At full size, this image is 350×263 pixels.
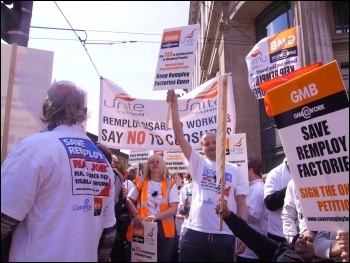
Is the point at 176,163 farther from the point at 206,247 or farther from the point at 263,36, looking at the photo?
the point at 263,36

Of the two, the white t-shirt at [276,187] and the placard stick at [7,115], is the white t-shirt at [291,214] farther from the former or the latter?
the placard stick at [7,115]

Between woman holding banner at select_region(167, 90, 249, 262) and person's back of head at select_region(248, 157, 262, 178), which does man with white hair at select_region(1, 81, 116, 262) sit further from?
person's back of head at select_region(248, 157, 262, 178)

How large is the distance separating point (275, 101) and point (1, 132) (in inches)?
58.9

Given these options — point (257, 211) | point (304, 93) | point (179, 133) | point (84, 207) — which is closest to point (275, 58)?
point (257, 211)

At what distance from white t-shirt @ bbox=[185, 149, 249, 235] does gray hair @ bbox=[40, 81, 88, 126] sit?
1.68 meters

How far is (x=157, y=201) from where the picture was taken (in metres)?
5.00

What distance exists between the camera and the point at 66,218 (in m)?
1.84

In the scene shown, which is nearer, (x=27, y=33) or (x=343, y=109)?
(x=343, y=109)

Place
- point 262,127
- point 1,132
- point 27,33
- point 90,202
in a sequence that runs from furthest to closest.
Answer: point 262,127 < point 27,33 < point 90,202 < point 1,132

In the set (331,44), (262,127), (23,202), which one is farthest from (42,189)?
(262,127)

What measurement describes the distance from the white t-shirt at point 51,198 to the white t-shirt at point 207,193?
161cm

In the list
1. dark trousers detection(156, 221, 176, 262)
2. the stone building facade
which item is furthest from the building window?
dark trousers detection(156, 221, 176, 262)

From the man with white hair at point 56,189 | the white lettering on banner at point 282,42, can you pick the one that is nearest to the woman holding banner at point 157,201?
the man with white hair at point 56,189

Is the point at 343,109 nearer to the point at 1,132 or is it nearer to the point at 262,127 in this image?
the point at 1,132
